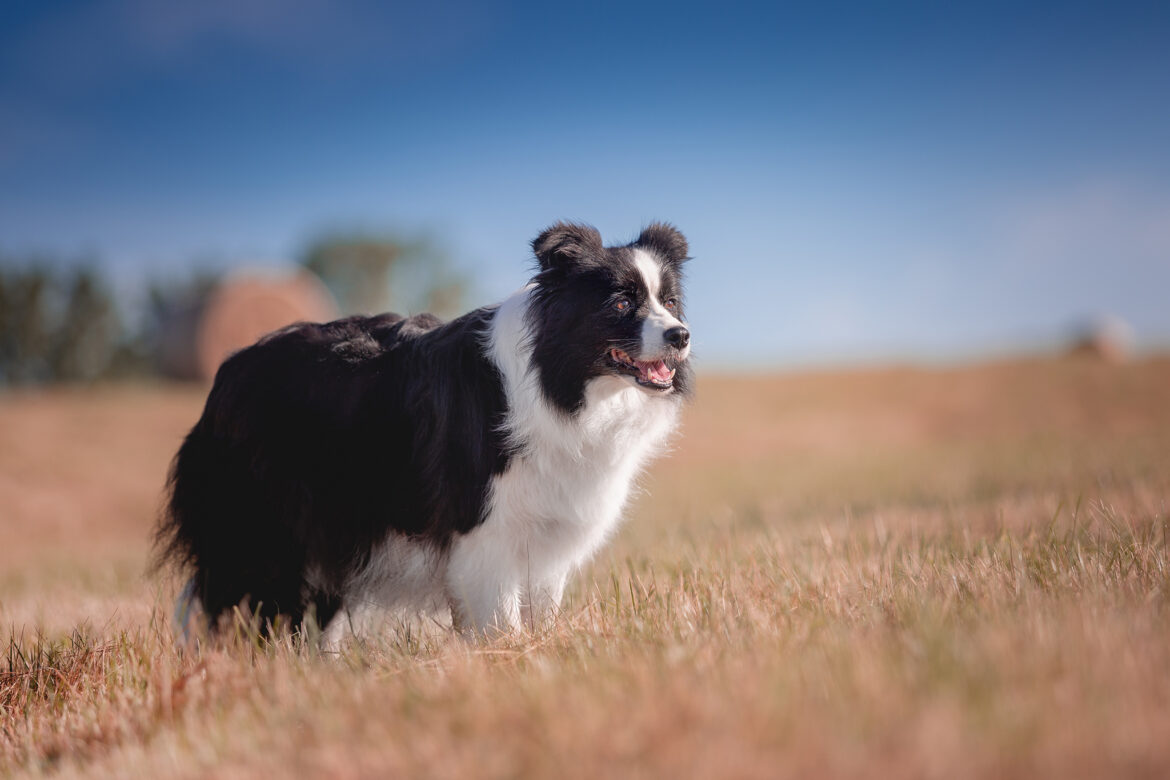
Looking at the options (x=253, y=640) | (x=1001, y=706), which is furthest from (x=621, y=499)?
(x=1001, y=706)

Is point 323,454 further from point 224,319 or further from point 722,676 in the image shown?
point 224,319

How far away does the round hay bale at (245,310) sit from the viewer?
22344 millimetres

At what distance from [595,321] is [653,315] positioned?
29 cm

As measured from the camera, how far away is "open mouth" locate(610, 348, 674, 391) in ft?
12.9

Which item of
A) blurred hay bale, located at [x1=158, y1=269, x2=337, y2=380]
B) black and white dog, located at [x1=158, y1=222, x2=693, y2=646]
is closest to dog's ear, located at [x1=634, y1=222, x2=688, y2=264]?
black and white dog, located at [x1=158, y1=222, x2=693, y2=646]

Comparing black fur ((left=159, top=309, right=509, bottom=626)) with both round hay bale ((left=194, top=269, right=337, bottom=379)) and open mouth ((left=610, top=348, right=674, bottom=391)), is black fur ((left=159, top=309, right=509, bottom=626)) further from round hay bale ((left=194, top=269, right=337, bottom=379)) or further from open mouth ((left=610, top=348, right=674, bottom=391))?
round hay bale ((left=194, top=269, right=337, bottom=379))

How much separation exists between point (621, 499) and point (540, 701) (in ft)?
6.31

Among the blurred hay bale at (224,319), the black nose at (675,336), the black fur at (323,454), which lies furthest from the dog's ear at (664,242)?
the blurred hay bale at (224,319)

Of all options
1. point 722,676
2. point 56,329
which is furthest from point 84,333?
point 722,676

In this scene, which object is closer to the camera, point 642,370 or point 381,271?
point 642,370

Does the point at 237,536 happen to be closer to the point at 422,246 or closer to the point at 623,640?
the point at 623,640

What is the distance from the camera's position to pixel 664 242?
4.44 m

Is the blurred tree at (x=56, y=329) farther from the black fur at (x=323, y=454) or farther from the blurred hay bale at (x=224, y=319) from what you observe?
the black fur at (x=323, y=454)

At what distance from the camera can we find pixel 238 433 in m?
4.34
